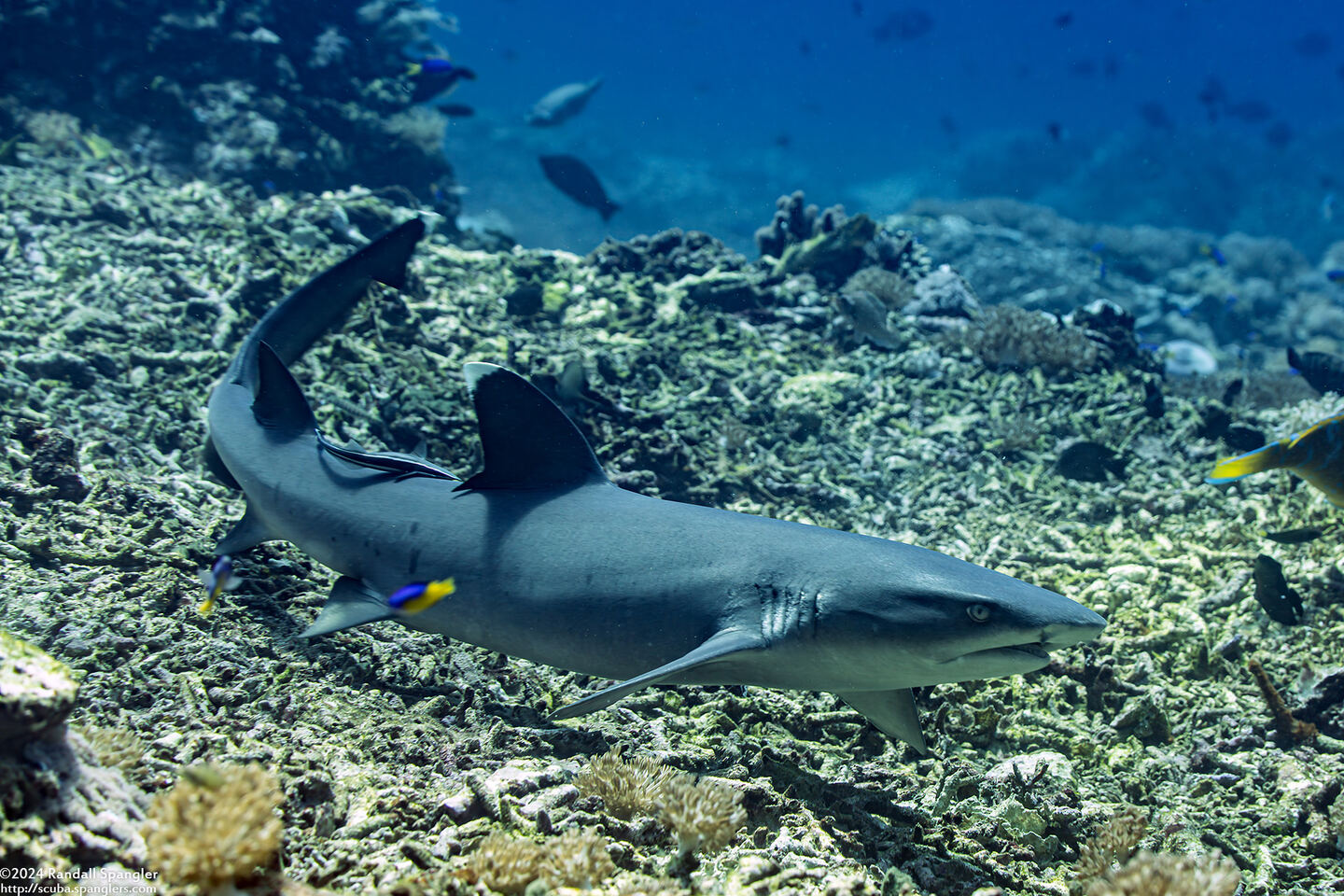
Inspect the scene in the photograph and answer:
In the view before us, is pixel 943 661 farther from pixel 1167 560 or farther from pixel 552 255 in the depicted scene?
pixel 552 255

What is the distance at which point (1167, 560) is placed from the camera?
4805 millimetres

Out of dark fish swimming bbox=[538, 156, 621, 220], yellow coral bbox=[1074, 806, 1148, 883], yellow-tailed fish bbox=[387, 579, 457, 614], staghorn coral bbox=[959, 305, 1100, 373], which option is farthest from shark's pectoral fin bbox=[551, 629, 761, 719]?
dark fish swimming bbox=[538, 156, 621, 220]

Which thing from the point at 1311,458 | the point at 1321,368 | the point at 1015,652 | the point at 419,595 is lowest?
the point at 419,595

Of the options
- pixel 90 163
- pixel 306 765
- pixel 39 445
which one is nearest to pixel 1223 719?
pixel 306 765

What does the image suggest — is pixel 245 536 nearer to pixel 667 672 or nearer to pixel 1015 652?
pixel 667 672

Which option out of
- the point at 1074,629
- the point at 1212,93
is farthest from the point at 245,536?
the point at 1212,93

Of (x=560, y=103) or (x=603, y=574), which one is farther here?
(x=560, y=103)

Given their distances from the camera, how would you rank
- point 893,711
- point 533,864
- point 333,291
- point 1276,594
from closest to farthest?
point 533,864
point 893,711
point 1276,594
point 333,291

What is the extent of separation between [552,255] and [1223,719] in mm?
8379

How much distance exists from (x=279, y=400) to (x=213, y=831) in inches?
99.5

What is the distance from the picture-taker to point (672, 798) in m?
2.20

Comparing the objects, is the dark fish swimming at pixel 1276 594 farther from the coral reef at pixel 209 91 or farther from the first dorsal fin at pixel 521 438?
the coral reef at pixel 209 91

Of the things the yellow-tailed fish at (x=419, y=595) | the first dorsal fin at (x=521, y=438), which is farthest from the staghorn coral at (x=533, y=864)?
the first dorsal fin at (x=521, y=438)

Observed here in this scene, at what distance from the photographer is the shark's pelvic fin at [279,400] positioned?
3.52 m
